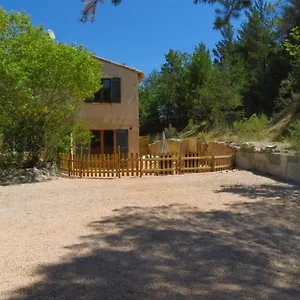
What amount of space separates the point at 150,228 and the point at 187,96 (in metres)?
30.8

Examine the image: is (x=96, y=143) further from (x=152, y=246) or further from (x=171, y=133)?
(x=171, y=133)

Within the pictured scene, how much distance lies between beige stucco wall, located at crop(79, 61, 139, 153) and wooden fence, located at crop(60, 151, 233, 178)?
4.54 metres

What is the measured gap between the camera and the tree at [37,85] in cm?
1233

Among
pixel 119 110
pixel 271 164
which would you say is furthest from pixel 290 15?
pixel 119 110

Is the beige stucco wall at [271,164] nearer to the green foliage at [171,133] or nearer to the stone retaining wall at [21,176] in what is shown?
the stone retaining wall at [21,176]

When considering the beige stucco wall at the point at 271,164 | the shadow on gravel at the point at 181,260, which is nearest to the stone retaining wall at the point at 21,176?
the shadow on gravel at the point at 181,260

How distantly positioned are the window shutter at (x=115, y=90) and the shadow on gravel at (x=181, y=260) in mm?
13354

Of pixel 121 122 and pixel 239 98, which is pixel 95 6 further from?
pixel 239 98

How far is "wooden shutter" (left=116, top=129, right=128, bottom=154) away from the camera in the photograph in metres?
20.1

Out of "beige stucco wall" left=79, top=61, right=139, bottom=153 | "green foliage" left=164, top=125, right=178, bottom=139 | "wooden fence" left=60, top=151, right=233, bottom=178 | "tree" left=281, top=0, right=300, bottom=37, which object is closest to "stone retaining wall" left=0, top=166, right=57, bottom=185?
"wooden fence" left=60, top=151, right=233, bottom=178

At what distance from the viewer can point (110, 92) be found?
20.0 metres

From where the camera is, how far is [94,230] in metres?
6.05

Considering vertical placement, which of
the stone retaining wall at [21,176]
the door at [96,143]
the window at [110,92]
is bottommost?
the stone retaining wall at [21,176]

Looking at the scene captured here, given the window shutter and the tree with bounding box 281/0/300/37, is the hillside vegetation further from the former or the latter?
the window shutter
